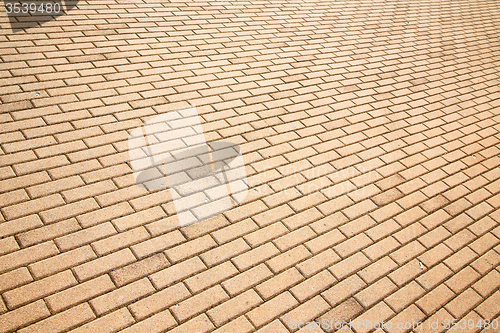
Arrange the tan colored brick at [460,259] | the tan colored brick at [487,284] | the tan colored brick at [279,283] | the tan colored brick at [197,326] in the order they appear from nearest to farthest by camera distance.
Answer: the tan colored brick at [197,326] → the tan colored brick at [279,283] → the tan colored brick at [487,284] → the tan colored brick at [460,259]

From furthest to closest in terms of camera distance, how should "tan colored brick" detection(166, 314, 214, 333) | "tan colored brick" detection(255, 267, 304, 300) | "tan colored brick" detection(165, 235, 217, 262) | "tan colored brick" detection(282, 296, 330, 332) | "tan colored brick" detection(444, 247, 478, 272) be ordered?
"tan colored brick" detection(444, 247, 478, 272)
"tan colored brick" detection(165, 235, 217, 262)
"tan colored brick" detection(255, 267, 304, 300)
"tan colored brick" detection(282, 296, 330, 332)
"tan colored brick" detection(166, 314, 214, 333)

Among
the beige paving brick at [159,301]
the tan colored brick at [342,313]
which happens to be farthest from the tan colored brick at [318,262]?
the beige paving brick at [159,301]

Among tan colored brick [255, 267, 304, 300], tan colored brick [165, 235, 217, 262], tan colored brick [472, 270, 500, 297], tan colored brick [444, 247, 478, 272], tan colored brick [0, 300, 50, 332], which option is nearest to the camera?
tan colored brick [0, 300, 50, 332]

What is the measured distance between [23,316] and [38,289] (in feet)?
0.48

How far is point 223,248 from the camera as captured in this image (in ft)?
7.92

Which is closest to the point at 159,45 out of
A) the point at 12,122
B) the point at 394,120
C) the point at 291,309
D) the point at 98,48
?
the point at 98,48

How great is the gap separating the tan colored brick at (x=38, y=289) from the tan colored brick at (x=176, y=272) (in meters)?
0.42

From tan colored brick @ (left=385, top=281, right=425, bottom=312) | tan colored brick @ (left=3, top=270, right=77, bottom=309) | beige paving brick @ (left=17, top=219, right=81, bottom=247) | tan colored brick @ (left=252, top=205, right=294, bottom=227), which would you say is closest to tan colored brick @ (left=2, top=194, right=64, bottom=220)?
beige paving brick @ (left=17, top=219, right=81, bottom=247)

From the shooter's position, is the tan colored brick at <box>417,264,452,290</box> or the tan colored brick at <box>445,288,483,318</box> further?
the tan colored brick at <box>417,264,452,290</box>

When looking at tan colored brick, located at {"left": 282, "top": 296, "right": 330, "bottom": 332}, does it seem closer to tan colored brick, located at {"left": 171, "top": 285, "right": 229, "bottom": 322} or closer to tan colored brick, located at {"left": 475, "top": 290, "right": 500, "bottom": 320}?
tan colored brick, located at {"left": 171, "top": 285, "right": 229, "bottom": 322}

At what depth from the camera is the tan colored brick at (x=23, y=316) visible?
190 centimetres

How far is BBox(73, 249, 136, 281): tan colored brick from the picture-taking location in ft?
7.08

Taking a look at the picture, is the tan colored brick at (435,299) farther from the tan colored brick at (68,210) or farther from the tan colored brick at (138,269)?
the tan colored brick at (68,210)

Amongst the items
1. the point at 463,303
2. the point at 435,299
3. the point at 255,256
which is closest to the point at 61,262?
the point at 255,256
